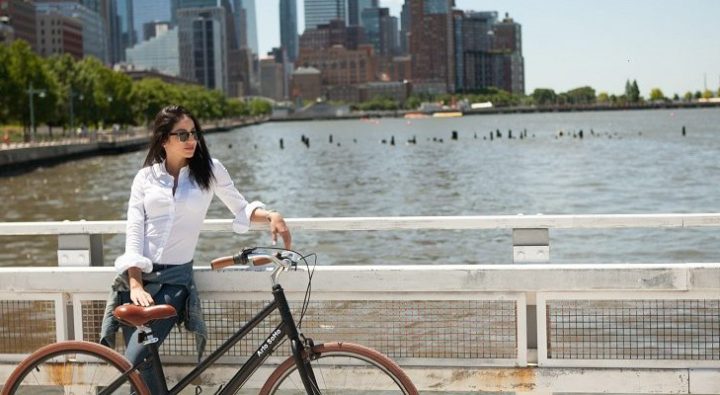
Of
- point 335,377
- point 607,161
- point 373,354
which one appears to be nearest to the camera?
point 373,354

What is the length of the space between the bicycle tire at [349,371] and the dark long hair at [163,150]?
4.06ft

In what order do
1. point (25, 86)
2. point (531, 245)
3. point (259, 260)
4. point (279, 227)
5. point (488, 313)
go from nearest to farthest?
point (259, 260) → point (279, 227) → point (488, 313) → point (531, 245) → point (25, 86)

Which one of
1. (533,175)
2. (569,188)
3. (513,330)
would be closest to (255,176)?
(533,175)

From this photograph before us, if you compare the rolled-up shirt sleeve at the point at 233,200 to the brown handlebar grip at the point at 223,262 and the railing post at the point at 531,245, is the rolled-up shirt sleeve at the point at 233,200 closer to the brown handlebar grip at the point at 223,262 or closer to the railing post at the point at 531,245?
the brown handlebar grip at the point at 223,262

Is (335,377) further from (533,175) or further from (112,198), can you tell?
(533,175)

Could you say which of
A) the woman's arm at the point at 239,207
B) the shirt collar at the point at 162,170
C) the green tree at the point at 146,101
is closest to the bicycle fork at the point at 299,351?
the woman's arm at the point at 239,207

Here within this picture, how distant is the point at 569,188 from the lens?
2218 inches

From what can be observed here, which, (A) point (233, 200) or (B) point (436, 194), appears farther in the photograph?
(B) point (436, 194)

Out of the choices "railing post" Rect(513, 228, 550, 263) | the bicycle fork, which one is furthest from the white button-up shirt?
"railing post" Rect(513, 228, 550, 263)

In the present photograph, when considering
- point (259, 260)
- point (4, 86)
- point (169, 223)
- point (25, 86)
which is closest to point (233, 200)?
point (169, 223)

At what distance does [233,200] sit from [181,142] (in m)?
0.48

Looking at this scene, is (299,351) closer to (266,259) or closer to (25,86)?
(266,259)

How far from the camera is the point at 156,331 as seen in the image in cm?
622

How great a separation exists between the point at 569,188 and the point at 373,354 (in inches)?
2034
